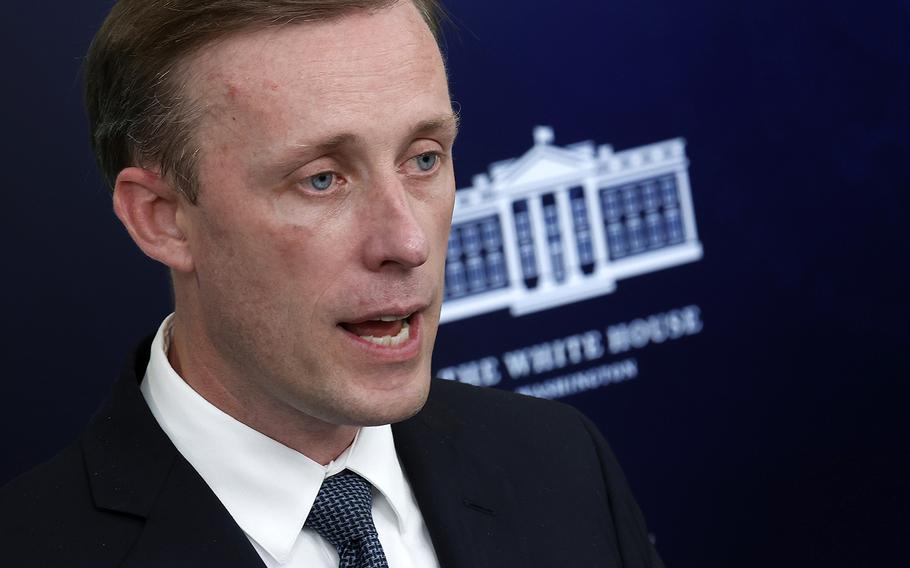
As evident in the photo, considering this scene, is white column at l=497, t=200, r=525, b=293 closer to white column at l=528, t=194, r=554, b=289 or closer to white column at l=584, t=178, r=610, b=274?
white column at l=528, t=194, r=554, b=289

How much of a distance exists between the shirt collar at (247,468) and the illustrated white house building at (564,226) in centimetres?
98

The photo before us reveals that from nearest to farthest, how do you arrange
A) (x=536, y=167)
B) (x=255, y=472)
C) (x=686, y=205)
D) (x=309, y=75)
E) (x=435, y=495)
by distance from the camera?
(x=309, y=75), (x=255, y=472), (x=435, y=495), (x=536, y=167), (x=686, y=205)

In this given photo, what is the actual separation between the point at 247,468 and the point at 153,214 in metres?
0.32

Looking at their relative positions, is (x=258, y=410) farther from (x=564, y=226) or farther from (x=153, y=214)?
(x=564, y=226)

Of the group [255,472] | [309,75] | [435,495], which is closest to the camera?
[309,75]

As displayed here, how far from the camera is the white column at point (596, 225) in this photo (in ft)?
8.18

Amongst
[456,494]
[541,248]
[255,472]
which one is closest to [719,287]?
[541,248]

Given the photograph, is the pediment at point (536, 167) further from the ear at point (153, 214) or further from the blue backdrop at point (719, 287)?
the ear at point (153, 214)

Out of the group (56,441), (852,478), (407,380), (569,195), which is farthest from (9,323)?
(852,478)

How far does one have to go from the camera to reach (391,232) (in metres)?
1.31

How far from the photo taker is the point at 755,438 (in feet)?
8.94

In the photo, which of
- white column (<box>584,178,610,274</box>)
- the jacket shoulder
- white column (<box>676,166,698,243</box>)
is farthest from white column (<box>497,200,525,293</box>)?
the jacket shoulder

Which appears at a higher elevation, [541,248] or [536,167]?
[536,167]

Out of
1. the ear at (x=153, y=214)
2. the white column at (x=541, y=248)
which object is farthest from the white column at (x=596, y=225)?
the ear at (x=153, y=214)
